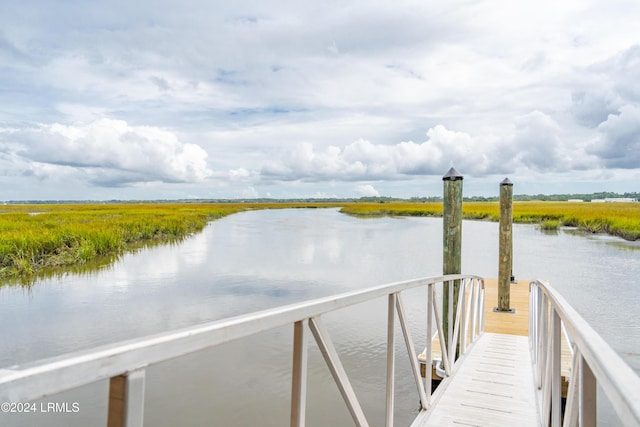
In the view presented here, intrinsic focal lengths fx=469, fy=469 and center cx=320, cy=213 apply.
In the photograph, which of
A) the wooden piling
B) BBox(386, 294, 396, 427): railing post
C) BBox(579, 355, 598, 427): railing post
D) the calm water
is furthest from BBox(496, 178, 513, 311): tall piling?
BBox(579, 355, 598, 427): railing post

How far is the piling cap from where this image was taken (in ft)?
18.8

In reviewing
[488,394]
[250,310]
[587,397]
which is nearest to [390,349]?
[587,397]

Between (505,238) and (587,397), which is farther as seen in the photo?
(505,238)

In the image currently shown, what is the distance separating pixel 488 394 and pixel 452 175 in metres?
2.73

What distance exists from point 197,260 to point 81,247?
3.47 meters

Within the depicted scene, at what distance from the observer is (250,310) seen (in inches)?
359

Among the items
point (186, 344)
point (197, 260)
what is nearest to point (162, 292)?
point (197, 260)

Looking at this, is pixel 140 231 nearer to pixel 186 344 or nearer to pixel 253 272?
pixel 253 272

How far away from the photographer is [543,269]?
14664mm

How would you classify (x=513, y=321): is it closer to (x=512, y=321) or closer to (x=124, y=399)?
(x=512, y=321)

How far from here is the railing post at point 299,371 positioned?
1.62 m

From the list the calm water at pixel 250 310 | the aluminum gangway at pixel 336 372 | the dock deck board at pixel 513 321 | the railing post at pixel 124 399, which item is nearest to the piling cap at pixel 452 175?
the dock deck board at pixel 513 321

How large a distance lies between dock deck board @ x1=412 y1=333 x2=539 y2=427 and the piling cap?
6.65 ft

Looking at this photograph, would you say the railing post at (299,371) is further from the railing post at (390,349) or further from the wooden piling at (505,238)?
the wooden piling at (505,238)
